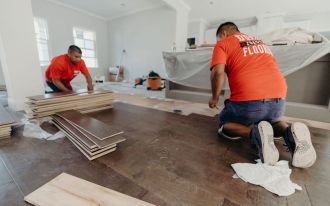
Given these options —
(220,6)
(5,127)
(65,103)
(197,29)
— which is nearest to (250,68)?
(65,103)

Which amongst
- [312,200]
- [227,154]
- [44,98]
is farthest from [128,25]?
[312,200]

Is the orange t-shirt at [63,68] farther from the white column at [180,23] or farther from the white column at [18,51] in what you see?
the white column at [180,23]

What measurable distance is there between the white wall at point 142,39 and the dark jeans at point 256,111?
4803 millimetres

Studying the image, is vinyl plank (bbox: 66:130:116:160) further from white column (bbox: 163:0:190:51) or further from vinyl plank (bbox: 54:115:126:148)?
white column (bbox: 163:0:190:51)

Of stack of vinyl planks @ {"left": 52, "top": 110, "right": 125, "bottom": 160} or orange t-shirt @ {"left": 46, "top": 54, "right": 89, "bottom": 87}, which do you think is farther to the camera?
orange t-shirt @ {"left": 46, "top": 54, "right": 89, "bottom": 87}

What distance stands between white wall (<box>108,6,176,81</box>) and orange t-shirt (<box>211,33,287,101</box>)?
15.6ft

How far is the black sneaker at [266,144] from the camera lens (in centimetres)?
103

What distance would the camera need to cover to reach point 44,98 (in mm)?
1698

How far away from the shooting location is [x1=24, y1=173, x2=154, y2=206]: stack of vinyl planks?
2.37ft

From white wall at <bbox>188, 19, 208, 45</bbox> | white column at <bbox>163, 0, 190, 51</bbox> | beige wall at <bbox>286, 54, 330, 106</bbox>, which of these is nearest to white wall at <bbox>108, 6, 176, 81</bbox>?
white column at <bbox>163, 0, 190, 51</bbox>

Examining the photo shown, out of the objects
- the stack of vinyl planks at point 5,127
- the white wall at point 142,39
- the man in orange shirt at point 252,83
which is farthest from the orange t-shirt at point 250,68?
the white wall at point 142,39

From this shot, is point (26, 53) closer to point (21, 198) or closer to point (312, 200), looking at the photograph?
point (21, 198)

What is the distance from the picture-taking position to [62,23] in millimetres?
5809

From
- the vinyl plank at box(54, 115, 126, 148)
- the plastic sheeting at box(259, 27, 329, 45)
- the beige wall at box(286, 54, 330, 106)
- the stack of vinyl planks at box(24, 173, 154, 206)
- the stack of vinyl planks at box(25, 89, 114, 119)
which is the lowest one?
the stack of vinyl planks at box(24, 173, 154, 206)
